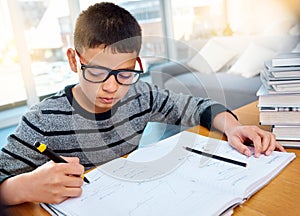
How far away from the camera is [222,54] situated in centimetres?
306

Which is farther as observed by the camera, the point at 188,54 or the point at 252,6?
the point at 252,6

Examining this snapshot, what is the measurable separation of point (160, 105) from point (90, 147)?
10.4 inches

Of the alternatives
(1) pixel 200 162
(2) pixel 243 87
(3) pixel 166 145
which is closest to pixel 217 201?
(1) pixel 200 162

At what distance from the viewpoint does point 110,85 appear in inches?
28.7

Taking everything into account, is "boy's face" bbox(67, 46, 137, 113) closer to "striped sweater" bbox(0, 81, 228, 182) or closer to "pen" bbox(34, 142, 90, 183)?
"striped sweater" bbox(0, 81, 228, 182)

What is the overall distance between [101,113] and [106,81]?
0.17 m

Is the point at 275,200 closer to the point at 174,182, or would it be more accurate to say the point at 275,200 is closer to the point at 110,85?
the point at 174,182

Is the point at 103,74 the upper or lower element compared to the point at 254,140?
upper

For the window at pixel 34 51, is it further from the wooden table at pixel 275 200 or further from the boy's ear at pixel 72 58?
the wooden table at pixel 275 200

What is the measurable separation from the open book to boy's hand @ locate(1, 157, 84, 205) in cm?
2

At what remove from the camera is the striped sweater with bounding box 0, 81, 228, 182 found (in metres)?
0.66

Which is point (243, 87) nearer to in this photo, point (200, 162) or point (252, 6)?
point (252, 6)

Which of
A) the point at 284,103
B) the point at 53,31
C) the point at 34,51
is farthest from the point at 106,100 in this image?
the point at 53,31

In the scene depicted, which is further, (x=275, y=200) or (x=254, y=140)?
(x=254, y=140)
